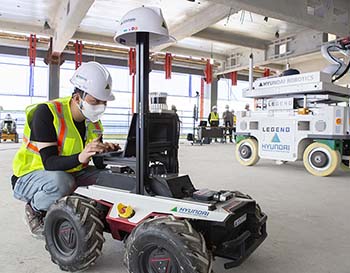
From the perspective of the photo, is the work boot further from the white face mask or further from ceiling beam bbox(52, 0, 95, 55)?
ceiling beam bbox(52, 0, 95, 55)

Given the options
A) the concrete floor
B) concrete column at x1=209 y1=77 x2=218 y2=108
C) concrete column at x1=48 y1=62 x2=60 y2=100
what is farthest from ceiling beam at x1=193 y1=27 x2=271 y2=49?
the concrete floor

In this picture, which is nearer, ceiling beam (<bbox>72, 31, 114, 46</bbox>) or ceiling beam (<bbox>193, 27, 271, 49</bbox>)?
ceiling beam (<bbox>193, 27, 271, 49</bbox>)

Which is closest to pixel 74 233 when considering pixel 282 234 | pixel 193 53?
pixel 282 234

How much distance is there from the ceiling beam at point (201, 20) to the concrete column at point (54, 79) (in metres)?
4.05

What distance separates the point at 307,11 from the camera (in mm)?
5477

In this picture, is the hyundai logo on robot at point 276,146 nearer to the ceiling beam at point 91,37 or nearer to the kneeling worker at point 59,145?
the kneeling worker at point 59,145

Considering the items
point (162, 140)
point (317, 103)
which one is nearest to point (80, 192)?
point (162, 140)

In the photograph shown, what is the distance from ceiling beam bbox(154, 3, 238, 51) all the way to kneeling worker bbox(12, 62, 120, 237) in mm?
5068

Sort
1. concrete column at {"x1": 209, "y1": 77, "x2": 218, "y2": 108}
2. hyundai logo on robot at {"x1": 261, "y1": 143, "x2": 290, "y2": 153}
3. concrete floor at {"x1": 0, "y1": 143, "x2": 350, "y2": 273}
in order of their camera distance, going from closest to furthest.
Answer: concrete floor at {"x1": 0, "y1": 143, "x2": 350, "y2": 273}
hyundai logo on robot at {"x1": 261, "y1": 143, "x2": 290, "y2": 153}
concrete column at {"x1": 209, "y1": 77, "x2": 218, "y2": 108}

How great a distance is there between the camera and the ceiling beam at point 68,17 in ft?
17.7

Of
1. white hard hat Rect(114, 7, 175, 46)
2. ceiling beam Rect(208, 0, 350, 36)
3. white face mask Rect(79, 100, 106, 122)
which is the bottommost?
white face mask Rect(79, 100, 106, 122)

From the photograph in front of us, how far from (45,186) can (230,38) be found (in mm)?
8274

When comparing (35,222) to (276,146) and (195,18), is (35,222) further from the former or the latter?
(195,18)

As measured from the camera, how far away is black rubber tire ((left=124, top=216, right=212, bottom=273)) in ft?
3.43
